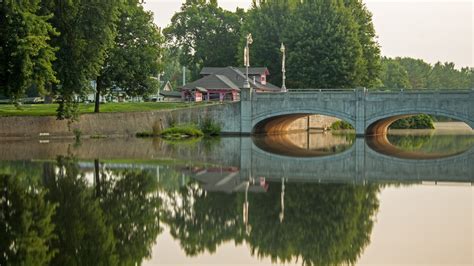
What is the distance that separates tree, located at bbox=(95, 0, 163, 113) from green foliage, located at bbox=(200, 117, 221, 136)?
5239mm

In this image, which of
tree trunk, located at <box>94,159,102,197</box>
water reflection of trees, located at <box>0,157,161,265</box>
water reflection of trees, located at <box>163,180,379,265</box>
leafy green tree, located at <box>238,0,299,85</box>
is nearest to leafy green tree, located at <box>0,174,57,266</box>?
water reflection of trees, located at <box>0,157,161,265</box>

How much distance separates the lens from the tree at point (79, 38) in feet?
152

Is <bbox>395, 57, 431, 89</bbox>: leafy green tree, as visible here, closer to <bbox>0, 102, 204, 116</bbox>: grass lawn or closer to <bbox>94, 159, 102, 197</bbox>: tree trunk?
<bbox>0, 102, 204, 116</bbox>: grass lawn

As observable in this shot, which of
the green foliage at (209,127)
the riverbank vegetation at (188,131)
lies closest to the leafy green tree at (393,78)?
the green foliage at (209,127)

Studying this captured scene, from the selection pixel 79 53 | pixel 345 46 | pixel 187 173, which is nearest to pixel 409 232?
pixel 187 173

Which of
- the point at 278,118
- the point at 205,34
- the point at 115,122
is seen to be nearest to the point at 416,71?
the point at 205,34

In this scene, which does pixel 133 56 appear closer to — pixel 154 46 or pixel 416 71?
pixel 154 46

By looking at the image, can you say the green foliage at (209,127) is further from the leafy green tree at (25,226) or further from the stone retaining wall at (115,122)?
the leafy green tree at (25,226)

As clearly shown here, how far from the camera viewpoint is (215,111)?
210 ft

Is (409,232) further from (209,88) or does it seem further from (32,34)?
(209,88)

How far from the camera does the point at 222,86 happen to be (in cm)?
8469

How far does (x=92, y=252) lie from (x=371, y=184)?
43.8 feet

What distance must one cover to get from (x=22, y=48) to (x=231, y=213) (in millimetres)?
25378

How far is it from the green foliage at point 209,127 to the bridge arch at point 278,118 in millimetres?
3125
